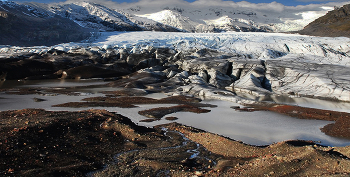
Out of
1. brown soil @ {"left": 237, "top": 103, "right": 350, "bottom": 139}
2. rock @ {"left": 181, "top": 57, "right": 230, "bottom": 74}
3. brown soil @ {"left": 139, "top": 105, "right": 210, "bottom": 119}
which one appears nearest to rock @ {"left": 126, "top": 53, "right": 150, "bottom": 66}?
rock @ {"left": 181, "top": 57, "right": 230, "bottom": 74}

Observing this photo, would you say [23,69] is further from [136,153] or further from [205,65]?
[136,153]

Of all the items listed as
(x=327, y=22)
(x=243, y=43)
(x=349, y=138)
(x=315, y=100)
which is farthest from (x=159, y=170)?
(x=327, y=22)

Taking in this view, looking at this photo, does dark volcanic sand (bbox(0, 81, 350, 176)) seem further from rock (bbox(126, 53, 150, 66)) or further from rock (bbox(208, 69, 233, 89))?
rock (bbox(126, 53, 150, 66))

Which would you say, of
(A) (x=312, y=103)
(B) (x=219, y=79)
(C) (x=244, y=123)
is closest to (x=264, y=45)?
(B) (x=219, y=79)

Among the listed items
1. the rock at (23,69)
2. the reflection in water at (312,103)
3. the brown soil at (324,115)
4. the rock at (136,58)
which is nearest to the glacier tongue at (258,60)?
the reflection in water at (312,103)

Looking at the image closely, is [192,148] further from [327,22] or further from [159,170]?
[327,22]

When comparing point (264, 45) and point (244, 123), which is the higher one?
point (264, 45)

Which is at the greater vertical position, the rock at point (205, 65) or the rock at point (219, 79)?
the rock at point (205, 65)

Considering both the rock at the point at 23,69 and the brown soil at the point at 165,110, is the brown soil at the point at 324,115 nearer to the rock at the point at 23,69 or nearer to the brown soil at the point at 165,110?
the brown soil at the point at 165,110
